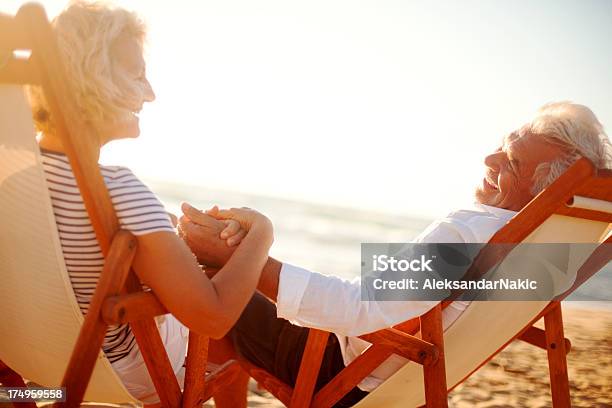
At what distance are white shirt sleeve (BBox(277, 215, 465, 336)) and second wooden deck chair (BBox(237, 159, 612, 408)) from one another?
48mm

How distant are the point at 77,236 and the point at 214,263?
21.7 inches

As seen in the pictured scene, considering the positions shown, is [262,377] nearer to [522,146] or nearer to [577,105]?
[522,146]

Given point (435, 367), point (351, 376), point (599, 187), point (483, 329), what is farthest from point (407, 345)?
point (599, 187)

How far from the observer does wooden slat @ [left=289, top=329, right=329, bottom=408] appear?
2.32 metres

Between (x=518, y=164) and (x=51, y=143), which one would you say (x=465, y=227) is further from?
(x=51, y=143)

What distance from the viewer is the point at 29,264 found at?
1789mm

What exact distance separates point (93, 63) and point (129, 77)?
137 millimetres

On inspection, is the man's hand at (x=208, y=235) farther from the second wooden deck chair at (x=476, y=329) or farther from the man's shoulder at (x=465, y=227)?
the man's shoulder at (x=465, y=227)

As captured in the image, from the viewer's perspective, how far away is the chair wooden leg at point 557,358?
2777mm

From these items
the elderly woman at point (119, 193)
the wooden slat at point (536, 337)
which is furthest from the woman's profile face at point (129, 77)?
the wooden slat at point (536, 337)

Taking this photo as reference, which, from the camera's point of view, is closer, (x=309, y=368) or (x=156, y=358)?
(x=156, y=358)

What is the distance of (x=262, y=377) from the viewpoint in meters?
2.59

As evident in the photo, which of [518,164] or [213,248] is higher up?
[518,164]

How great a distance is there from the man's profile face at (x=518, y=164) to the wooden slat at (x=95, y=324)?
159 centimetres
